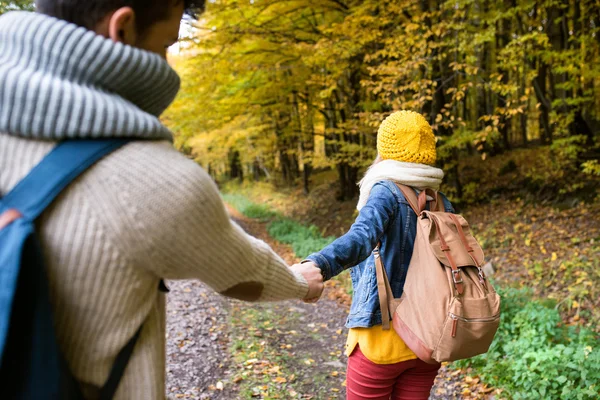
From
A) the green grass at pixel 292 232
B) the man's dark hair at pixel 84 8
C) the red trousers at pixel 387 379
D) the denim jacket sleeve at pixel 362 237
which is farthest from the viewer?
the green grass at pixel 292 232

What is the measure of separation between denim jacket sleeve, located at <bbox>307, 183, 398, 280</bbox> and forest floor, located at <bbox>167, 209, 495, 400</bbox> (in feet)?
9.53

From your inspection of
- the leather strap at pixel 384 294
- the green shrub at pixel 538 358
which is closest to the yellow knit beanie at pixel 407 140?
the leather strap at pixel 384 294

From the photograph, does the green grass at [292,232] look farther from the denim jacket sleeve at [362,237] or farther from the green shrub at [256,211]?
the denim jacket sleeve at [362,237]

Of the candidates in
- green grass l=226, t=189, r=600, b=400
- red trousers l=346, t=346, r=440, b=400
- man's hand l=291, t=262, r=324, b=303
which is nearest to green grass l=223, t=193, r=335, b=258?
green grass l=226, t=189, r=600, b=400

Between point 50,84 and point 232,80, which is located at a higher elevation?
point 232,80

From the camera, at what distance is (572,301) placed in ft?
18.2

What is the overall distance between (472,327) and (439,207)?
64 cm

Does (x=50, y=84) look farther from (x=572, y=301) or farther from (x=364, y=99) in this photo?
(x=364, y=99)

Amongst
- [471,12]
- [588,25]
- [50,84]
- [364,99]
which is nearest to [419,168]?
[50,84]

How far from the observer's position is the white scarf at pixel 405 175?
2.18 m

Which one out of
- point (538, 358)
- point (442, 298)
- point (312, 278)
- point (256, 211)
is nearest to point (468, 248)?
point (442, 298)

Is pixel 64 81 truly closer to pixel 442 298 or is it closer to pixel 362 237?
pixel 362 237

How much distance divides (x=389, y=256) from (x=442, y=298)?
0.32 m

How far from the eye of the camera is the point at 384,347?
7.00ft
